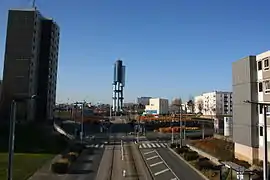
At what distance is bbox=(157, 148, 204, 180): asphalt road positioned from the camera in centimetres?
3096

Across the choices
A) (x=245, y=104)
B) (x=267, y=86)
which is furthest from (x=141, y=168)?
(x=267, y=86)

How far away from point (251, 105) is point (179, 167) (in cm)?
1032

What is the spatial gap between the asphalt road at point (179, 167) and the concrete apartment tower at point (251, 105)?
709 centimetres

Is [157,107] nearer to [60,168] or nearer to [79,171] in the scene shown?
[79,171]

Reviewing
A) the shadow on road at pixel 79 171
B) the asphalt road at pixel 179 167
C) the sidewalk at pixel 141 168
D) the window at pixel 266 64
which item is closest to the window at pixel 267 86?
the window at pixel 266 64

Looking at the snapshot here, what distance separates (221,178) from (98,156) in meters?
21.8

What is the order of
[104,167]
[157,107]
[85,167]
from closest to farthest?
[85,167] < [104,167] < [157,107]

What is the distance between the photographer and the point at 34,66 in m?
79.8

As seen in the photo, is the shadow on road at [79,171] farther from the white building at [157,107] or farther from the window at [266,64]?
the white building at [157,107]

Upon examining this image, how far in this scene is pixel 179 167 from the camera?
117ft

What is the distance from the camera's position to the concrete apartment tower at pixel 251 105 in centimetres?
3569

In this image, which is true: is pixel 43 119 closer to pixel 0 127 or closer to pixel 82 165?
pixel 0 127

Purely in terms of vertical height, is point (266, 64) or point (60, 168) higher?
point (266, 64)

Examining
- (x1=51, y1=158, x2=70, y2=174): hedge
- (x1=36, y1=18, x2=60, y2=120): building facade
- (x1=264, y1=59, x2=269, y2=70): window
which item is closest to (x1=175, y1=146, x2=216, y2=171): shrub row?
(x1=264, y1=59, x2=269, y2=70): window
